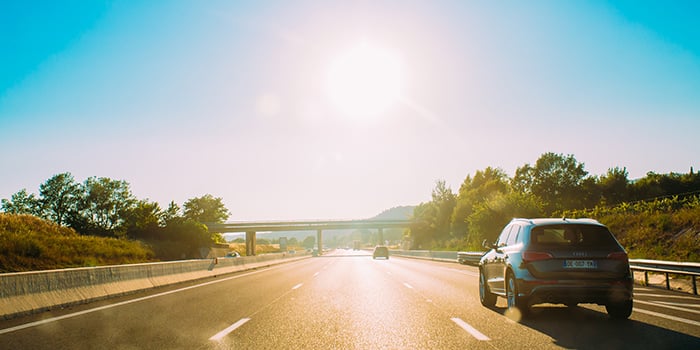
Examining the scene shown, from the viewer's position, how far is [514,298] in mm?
9531

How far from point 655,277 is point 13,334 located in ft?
59.3

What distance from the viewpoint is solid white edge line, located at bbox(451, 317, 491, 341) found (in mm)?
7445

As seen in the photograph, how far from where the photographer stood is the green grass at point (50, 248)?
2931cm

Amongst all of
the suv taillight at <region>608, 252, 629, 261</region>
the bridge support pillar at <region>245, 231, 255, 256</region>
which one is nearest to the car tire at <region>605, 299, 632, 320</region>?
the suv taillight at <region>608, 252, 629, 261</region>

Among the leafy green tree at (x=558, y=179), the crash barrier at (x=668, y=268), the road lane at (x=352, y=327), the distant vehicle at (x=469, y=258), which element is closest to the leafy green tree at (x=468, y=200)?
the leafy green tree at (x=558, y=179)

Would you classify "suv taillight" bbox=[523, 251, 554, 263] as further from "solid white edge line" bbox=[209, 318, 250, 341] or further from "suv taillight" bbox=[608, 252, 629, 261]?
"solid white edge line" bbox=[209, 318, 250, 341]

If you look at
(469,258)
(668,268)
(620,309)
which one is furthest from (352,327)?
(469,258)

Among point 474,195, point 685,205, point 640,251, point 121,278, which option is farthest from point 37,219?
point 474,195

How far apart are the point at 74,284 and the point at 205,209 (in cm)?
13323

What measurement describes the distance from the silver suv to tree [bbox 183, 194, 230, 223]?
136255mm

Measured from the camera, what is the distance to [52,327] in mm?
8695

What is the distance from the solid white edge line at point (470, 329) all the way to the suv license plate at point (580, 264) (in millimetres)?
1954

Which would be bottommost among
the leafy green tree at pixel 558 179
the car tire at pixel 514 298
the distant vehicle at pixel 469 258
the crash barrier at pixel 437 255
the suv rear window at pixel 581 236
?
the crash barrier at pixel 437 255

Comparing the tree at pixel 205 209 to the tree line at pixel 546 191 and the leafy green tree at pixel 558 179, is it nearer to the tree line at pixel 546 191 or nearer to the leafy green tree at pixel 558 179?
the tree line at pixel 546 191
